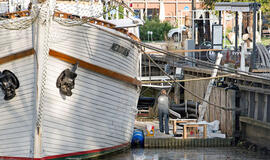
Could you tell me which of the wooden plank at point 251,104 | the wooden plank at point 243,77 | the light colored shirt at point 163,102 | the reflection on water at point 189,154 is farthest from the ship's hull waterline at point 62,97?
the wooden plank at point 251,104

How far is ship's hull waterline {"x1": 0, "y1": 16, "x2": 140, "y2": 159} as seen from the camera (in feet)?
41.7

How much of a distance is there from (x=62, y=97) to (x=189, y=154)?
397cm

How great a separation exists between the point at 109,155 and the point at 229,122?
4.00 meters

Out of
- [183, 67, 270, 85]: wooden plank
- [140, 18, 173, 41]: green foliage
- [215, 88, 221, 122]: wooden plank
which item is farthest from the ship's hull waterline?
[140, 18, 173, 41]: green foliage

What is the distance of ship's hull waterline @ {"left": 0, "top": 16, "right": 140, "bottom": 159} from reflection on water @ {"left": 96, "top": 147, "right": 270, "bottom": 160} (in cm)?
102

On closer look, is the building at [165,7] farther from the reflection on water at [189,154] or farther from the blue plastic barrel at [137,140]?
the reflection on water at [189,154]

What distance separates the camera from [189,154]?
15.2m

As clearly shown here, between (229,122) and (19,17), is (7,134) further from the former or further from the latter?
(229,122)

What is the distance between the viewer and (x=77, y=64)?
1311 centimetres

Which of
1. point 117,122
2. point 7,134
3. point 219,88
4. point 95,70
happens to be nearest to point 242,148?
point 219,88

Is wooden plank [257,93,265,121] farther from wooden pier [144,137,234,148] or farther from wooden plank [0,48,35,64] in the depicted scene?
wooden plank [0,48,35,64]

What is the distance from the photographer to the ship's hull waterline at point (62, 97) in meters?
12.7

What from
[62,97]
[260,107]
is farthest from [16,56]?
[260,107]

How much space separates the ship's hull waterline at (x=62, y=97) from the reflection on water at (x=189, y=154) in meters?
1.02
